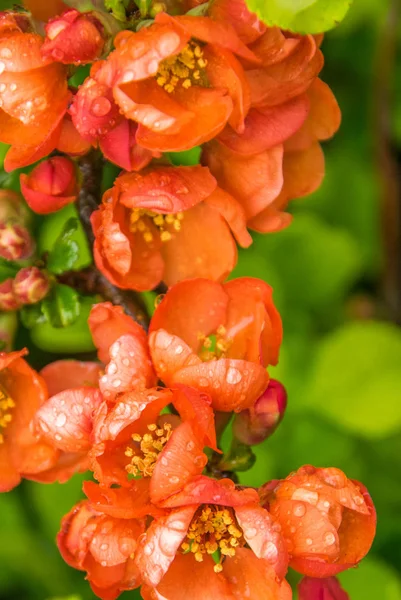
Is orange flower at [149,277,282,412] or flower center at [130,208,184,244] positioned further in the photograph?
flower center at [130,208,184,244]

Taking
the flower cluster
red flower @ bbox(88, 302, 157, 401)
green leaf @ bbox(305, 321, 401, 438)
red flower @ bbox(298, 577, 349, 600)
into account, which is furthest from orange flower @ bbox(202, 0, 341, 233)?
green leaf @ bbox(305, 321, 401, 438)

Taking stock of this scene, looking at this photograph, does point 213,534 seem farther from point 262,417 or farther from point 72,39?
point 72,39

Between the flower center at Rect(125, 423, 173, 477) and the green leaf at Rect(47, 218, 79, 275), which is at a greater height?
the green leaf at Rect(47, 218, 79, 275)

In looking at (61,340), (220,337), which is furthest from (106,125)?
(61,340)

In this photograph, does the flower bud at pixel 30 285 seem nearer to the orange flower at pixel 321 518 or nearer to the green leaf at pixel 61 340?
the orange flower at pixel 321 518

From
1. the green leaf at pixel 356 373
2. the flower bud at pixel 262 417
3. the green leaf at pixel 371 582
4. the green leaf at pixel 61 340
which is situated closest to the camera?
the flower bud at pixel 262 417

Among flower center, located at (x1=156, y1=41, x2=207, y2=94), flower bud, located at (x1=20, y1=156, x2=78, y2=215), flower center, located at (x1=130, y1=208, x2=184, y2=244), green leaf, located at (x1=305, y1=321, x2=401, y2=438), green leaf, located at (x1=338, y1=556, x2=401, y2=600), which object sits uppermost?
flower center, located at (x1=156, y1=41, x2=207, y2=94)

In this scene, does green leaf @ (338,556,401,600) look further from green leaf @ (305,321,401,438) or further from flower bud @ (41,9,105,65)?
flower bud @ (41,9,105,65)

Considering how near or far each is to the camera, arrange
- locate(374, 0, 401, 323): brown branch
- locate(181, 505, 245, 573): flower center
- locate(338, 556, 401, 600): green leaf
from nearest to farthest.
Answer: locate(181, 505, 245, 573): flower center < locate(338, 556, 401, 600): green leaf < locate(374, 0, 401, 323): brown branch

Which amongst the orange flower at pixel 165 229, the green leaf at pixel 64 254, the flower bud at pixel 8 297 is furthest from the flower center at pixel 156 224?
the flower bud at pixel 8 297
